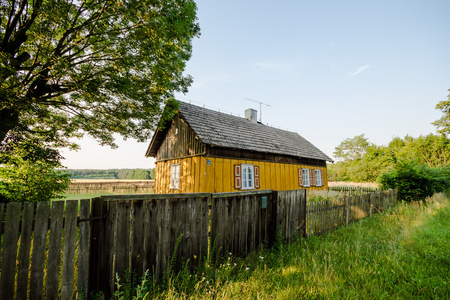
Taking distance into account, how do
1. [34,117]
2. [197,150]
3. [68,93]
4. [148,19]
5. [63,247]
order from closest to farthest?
1. [63,247]
2. [148,19]
3. [68,93]
4. [34,117]
5. [197,150]

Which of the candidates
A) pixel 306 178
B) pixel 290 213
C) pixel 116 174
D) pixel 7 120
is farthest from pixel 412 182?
pixel 116 174

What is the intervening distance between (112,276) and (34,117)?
759 cm

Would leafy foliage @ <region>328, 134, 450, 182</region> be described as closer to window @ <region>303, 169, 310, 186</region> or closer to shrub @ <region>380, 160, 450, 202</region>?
window @ <region>303, 169, 310, 186</region>

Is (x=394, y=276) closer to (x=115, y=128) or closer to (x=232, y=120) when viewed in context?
(x=115, y=128)

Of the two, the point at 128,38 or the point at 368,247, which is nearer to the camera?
the point at 368,247

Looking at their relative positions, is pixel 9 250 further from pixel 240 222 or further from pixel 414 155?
pixel 414 155

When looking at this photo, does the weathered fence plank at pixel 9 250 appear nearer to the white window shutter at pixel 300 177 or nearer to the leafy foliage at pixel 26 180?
the leafy foliage at pixel 26 180

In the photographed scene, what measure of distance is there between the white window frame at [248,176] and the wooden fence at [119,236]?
688 cm

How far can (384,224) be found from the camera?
6707 mm

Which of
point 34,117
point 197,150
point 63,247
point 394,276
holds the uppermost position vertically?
point 34,117

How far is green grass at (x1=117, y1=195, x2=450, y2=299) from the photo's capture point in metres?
2.91

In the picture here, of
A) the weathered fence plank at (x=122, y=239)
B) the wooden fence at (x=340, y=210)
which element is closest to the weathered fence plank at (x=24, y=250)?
the weathered fence plank at (x=122, y=239)

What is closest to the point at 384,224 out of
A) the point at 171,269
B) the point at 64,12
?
the point at 171,269

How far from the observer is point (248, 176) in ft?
40.0
